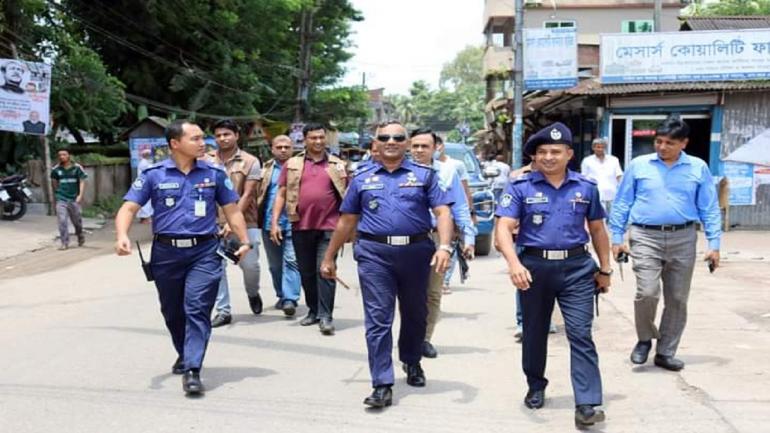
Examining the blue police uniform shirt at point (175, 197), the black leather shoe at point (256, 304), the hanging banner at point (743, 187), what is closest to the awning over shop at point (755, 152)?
the hanging banner at point (743, 187)

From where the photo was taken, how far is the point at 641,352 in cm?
582

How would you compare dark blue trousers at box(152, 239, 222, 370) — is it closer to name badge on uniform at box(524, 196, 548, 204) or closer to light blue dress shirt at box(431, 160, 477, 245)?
light blue dress shirt at box(431, 160, 477, 245)

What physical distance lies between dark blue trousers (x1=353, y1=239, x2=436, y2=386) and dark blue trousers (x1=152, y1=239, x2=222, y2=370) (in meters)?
0.99

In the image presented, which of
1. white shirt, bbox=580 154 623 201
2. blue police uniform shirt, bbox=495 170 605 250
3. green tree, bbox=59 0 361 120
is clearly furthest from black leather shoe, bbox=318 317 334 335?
green tree, bbox=59 0 361 120

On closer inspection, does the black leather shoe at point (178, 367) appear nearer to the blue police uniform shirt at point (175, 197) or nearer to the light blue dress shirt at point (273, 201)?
the blue police uniform shirt at point (175, 197)

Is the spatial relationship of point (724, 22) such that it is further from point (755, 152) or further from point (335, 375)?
point (335, 375)

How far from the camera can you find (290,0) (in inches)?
1039

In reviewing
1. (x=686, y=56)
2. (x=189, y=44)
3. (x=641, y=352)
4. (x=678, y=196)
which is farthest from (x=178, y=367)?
(x=189, y=44)

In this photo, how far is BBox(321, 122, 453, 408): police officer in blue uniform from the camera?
4.83m

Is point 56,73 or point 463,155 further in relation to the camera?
point 56,73

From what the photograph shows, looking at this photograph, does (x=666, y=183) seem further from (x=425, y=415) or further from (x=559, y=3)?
(x=559, y=3)

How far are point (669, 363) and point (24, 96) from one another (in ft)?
48.5

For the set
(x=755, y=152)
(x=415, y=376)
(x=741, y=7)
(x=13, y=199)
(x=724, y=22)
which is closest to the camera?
(x=415, y=376)

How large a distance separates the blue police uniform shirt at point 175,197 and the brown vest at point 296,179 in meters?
1.71
